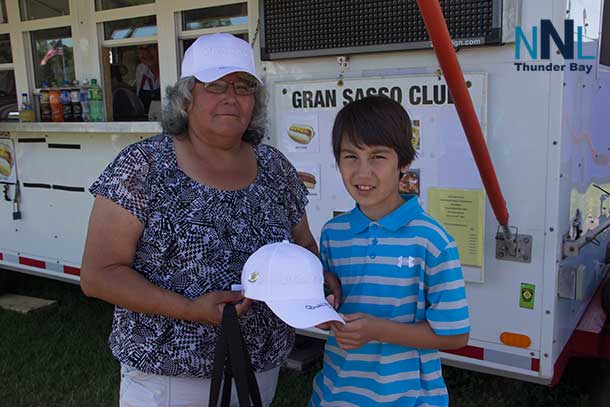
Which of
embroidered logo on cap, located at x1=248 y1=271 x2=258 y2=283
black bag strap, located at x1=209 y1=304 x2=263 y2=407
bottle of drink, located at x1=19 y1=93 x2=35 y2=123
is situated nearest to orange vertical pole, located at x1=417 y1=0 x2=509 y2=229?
embroidered logo on cap, located at x1=248 y1=271 x2=258 y2=283

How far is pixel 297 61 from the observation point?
9.02 ft

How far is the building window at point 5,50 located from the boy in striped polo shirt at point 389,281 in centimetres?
352

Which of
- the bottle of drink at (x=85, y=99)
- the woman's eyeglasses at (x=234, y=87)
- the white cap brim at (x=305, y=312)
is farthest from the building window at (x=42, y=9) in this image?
the white cap brim at (x=305, y=312)

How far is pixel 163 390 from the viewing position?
5.30ft

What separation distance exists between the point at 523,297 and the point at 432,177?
0.58 meters

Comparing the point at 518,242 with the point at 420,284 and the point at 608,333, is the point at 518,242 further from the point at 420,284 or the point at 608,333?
the point at 420,284

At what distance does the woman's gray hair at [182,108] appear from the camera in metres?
1.64

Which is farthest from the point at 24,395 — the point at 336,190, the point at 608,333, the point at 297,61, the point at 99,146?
the point at 608,333

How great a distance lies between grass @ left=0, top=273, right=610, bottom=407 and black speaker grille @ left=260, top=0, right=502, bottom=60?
64.8 inches

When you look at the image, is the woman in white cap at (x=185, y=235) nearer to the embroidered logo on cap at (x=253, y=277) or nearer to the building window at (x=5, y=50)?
the embroidered logo on cap at (x=253, y=277)

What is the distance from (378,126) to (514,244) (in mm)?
1065

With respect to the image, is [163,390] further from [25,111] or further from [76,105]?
[25,111]

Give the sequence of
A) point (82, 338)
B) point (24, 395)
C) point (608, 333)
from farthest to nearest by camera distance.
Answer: point (82, 338)
point (24, 395)
point (608, 333)

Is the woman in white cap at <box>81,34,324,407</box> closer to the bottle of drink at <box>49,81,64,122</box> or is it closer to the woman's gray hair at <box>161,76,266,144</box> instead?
the woman's gray hair at <box>161,76,266,144</box>
